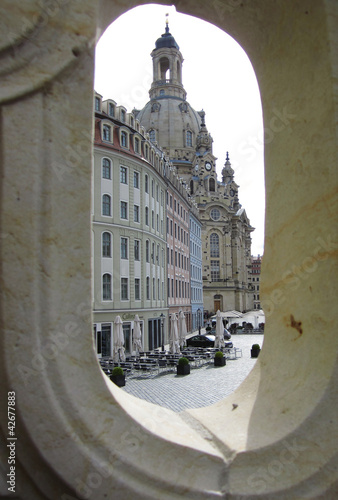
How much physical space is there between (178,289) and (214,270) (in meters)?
41.9

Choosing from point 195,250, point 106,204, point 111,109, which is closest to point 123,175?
point 106,204

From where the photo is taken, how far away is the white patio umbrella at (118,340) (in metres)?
21.2

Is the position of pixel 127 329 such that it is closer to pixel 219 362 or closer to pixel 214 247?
pixel 219 362

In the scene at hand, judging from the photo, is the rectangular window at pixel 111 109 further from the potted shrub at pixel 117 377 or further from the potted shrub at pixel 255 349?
the potted shrub at pixel 117 377

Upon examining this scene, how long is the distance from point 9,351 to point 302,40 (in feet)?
9.86

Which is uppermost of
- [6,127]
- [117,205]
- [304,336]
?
[117,205]

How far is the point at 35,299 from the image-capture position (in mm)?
2326

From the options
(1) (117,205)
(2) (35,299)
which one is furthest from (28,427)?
(1) (117,205)

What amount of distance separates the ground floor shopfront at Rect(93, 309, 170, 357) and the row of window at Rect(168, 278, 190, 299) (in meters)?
4.12

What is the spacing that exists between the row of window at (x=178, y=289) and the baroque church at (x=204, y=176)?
109ft

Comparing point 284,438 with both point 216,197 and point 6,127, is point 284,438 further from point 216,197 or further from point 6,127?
point 216,197

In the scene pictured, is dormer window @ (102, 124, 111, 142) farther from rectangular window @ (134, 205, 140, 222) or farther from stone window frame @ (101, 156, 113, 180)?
rectangular window @ (134, 205, 140, 222)

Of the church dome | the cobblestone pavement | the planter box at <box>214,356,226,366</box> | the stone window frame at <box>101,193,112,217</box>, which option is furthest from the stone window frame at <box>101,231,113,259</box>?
the church dome

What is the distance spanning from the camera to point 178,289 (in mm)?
45531
